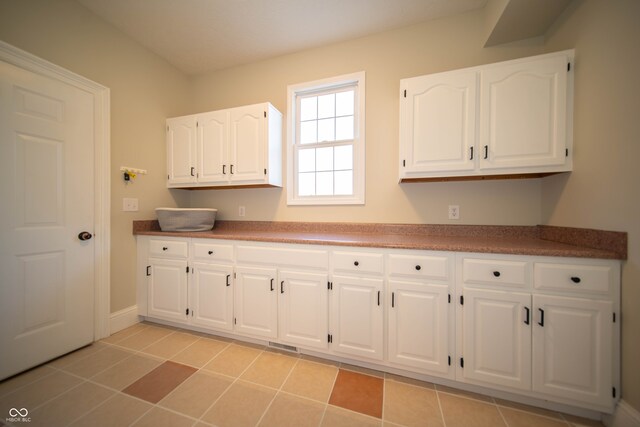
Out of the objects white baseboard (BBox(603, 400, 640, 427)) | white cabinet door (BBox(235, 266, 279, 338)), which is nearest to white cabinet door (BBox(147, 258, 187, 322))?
white cabinet door (BBox(235, 266, 279, 338))

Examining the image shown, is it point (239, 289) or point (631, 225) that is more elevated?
point (631, 225)

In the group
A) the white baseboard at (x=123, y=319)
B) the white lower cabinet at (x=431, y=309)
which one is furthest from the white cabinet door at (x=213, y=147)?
the white baseboard at (x=123, y=319)

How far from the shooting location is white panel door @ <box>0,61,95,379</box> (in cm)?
149

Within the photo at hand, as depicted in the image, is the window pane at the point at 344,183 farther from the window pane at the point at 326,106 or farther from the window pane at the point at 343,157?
the window pane at the point at 326,106

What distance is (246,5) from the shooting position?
1840 mm

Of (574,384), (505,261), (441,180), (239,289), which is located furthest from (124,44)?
(574,384)

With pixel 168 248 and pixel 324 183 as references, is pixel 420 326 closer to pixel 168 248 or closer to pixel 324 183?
pixel 324 183

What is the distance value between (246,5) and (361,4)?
952mm

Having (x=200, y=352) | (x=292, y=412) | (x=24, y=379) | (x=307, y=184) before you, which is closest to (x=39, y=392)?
(x=24, y=379)

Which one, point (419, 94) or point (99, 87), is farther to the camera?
point (99, 87)

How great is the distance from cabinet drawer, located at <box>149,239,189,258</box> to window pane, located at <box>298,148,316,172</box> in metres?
1.37

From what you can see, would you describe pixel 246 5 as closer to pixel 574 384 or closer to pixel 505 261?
pixel 505 261

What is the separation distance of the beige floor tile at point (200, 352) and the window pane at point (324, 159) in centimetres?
188

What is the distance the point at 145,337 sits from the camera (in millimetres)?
1990
